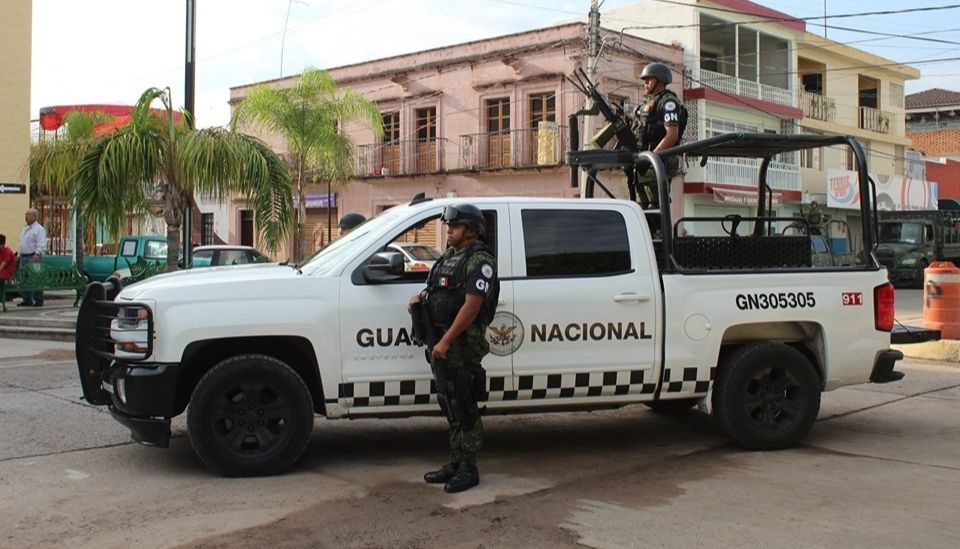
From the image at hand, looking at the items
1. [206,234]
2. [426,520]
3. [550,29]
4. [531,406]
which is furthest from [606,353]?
[206,234]

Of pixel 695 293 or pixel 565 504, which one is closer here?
pixel 565 504

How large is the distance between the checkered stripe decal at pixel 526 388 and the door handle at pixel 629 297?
481 mm

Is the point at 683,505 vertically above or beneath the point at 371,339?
beneath

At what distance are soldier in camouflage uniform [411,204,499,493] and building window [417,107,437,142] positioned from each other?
1052 inches

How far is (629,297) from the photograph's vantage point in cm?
614

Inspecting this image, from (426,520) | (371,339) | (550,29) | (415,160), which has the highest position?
(550,29)

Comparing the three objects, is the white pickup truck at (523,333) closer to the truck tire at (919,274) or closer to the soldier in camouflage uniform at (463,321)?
the soldier in camouflage uniform at (463,321)

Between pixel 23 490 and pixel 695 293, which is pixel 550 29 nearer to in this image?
pixel 695 293

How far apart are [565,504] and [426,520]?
82 cm

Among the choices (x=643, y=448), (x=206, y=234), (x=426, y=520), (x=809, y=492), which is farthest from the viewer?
(x=206, y=234)

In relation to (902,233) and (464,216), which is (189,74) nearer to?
(464,216)

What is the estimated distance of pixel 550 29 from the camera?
28.6 m

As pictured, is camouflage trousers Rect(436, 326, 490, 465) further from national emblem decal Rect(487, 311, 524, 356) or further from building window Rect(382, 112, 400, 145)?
building window Rect(382, 112, 400, 145)

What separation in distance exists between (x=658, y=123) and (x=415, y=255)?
2.44 m
